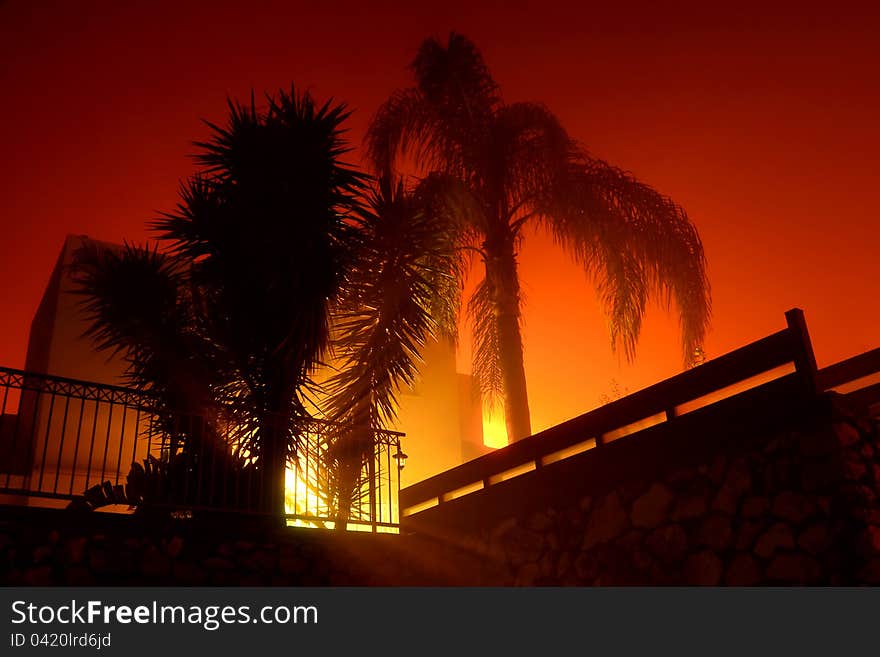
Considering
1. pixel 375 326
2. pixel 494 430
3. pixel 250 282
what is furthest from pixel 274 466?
pixel 494 430

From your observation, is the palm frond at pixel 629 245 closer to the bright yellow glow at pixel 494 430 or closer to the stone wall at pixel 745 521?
the stone wall at pixel 745 521

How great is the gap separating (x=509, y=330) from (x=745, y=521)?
5198mm

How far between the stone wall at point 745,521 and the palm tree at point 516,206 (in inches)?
135

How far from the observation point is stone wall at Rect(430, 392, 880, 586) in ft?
12.8

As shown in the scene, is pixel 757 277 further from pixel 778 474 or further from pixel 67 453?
pixel 67 453

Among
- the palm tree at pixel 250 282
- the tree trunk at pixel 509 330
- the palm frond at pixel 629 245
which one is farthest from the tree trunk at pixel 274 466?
the palm frond at pixel 629 245

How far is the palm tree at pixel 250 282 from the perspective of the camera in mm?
6406

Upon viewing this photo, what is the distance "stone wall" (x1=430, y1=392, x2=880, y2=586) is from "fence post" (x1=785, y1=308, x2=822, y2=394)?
0.63 feet

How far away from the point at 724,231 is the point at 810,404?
8061 millimetres

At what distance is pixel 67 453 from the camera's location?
9172mm

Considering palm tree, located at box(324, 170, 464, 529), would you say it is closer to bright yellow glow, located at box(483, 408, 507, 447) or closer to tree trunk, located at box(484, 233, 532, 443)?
tree trunk, located at box(484, 233, 532, 443)

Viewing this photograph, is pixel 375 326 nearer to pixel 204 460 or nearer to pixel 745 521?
pixel 204 460

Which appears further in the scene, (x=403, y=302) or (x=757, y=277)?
(x=757, y=277)

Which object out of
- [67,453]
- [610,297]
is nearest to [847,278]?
[610,297]
